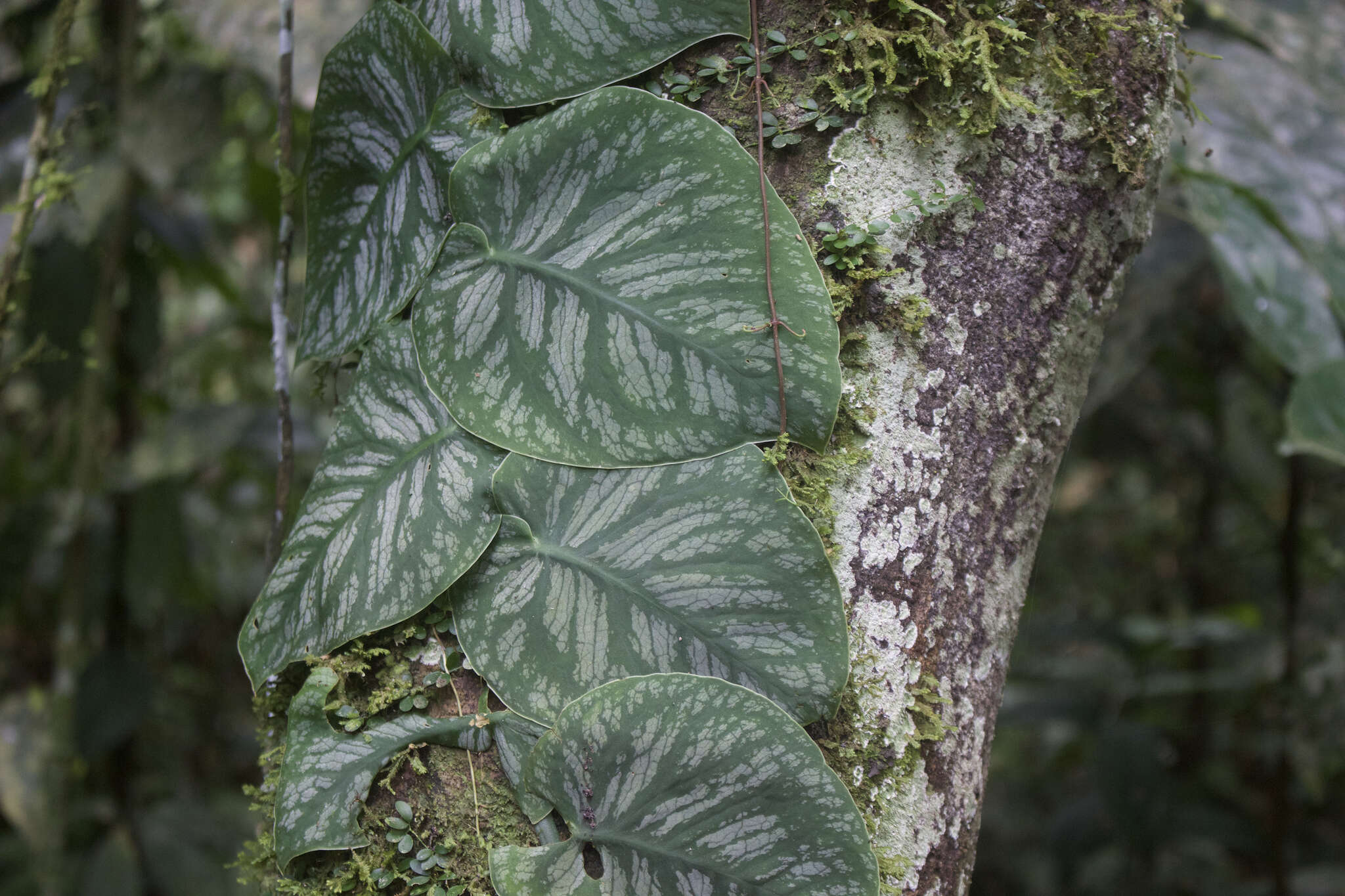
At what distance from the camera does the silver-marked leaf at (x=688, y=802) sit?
1.62 feet

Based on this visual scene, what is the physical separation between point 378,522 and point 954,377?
16.3 inches

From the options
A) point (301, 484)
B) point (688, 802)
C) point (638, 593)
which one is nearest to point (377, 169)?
point (638, 593)

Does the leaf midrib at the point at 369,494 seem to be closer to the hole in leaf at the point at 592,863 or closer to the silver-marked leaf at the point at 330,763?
the silver-marked leaf at the point at 330,763

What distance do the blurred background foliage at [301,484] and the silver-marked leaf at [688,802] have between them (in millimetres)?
428

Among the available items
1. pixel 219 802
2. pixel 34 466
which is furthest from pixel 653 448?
pixel 34 466

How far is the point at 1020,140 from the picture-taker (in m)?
0.58

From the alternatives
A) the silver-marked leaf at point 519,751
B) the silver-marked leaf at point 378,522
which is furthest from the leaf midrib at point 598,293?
the silver-marked leaf at point 519,751

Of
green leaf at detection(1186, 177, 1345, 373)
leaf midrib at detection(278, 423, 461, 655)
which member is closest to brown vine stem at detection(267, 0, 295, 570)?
leaf midrib at detection(278, 423, 461, 655)

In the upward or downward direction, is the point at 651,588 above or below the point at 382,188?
below

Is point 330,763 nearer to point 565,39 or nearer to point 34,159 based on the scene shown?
point 565,39

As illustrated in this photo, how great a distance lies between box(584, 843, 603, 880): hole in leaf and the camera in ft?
1.74

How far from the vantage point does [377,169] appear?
27.6 inches

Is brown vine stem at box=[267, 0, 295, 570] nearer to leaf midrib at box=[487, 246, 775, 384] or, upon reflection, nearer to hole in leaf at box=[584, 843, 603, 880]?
leaf midrib at box=[487, 246, 775, 384]

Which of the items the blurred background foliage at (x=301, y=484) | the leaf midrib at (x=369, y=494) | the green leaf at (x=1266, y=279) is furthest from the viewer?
the blurred background foliage at (x=301, y=484)
